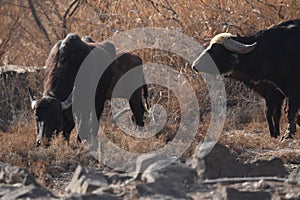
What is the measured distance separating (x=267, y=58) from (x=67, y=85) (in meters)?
3.07

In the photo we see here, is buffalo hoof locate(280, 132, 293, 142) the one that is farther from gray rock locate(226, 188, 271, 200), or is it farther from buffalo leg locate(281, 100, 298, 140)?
gray rock locate(226, 188, 271, 200)

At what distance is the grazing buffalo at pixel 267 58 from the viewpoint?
1165 centimetres

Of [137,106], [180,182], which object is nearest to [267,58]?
[137,106]

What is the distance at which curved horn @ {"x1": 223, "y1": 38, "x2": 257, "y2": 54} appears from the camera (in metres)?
11.8

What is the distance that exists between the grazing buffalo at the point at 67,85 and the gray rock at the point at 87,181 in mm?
3192

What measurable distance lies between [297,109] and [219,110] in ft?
5.85

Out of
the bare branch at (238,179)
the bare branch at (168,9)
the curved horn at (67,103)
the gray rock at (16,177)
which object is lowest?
the gray rock at (16,177)

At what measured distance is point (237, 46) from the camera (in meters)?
11.8

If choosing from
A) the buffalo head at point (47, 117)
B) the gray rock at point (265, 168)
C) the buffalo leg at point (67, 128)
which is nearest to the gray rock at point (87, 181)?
the gray rock at point (265, 168)

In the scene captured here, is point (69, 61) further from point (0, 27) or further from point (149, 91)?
point (0, 27)

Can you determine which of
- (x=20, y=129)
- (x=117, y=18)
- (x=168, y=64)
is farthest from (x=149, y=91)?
(x=20, y=129)

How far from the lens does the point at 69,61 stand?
11000 mm

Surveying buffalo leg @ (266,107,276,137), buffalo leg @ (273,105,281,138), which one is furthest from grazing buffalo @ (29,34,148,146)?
buffalo leg @ (273,105,281,138)

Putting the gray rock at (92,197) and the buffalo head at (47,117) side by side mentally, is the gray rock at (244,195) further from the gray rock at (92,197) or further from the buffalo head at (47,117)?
the buffalo head at (47,117)
